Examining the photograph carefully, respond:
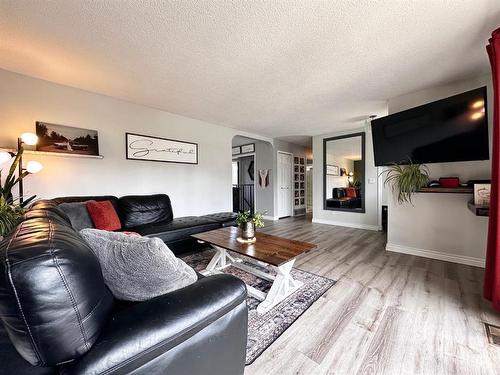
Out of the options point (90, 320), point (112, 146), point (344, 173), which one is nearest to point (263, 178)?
point (344, 173)

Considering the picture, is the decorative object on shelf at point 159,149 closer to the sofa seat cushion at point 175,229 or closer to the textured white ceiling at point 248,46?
the textured white ceiling at point 248,46

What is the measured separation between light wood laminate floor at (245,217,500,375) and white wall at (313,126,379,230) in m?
2.09

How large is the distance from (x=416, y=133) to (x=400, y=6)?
5.42 feet

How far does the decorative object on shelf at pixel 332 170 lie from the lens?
532cm

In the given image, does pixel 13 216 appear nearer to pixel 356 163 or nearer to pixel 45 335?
pixel 45 335

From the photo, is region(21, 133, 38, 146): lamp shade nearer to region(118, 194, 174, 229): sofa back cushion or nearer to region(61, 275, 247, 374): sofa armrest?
region(118, 194, 174, 229): sofa back cushion

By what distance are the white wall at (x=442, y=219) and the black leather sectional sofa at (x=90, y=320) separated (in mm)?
3192

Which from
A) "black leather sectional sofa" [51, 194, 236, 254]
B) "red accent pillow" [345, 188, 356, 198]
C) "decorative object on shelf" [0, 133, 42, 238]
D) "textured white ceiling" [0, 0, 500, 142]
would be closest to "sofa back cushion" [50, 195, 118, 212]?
"black leather sectional sofa" [51, 194, 236, 254]

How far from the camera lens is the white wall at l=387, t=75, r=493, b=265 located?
2.63 metres

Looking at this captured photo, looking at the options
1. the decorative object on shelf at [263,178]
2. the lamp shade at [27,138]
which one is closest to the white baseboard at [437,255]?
the decorative object on shelf at [263,178]

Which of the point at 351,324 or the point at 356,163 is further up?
the point at 356,163

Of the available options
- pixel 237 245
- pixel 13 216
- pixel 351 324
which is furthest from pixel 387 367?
pixel 13 216

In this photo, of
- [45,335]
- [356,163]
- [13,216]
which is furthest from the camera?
[356,163]

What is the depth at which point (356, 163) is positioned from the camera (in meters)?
4.97
